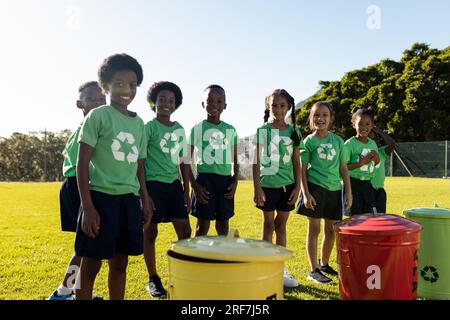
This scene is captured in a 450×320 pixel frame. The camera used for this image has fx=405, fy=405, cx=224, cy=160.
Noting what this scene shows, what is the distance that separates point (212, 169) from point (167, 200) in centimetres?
53

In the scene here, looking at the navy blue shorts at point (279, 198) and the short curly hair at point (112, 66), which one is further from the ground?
the short curly hair at point (112, 66)

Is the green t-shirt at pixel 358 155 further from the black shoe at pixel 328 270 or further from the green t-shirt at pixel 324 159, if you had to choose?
the black shoe at pixel 328 270

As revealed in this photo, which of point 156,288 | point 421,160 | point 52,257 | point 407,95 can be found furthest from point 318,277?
point 407,95

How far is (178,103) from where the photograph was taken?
3.89 m

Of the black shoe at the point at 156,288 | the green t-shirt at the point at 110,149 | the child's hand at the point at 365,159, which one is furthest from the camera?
the child's hand at the point at 365,159

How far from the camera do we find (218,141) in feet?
12.6

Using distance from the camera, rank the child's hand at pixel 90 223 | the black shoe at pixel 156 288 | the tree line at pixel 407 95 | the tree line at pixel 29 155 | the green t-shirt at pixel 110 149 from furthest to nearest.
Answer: the tree line at pixel 29 155 < the tree line at pixel 407 95 < the black shoe at pixel 156 288 < the green t-shirt at pixel 110 149 < the child's hand at pixel 90 223

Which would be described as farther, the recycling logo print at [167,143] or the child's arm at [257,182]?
the child's arm at [257,182]

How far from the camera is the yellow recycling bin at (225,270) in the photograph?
76.5 inches

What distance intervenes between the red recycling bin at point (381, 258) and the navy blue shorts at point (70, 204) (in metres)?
2.04

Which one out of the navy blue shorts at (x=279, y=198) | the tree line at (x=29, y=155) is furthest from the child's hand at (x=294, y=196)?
the tree line at (x=29, y=155)

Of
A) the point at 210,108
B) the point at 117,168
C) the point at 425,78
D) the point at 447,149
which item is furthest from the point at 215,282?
the point at 425,78

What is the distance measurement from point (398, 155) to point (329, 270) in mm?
25098
